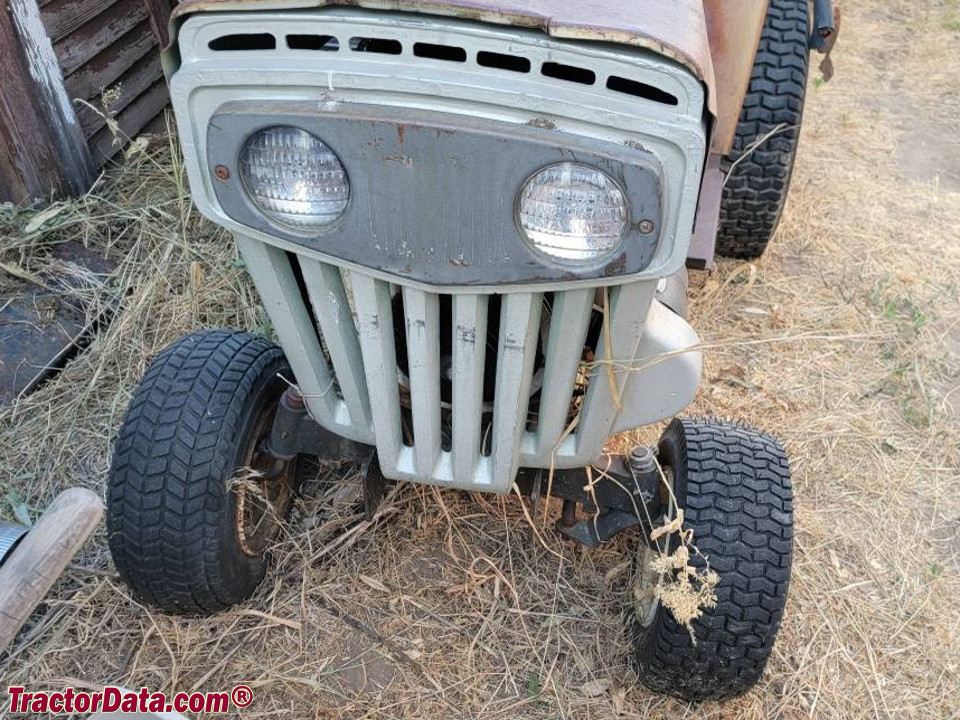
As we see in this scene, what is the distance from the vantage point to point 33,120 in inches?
133

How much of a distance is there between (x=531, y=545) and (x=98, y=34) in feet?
9.58

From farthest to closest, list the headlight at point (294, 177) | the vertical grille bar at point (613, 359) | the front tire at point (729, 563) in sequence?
the front tire at point (729, 563), the vertical grille bar at point (613, 359), the headlight at point (294, 177)

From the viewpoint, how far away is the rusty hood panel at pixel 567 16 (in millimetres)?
1249

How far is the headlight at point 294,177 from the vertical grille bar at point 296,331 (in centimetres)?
16

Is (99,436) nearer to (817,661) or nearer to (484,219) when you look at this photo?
(484,219)

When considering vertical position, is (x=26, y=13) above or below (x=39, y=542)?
above

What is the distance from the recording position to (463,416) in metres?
1.74

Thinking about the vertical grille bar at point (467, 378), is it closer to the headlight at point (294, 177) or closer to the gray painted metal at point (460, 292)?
the gray painted metal at point (460, 292)

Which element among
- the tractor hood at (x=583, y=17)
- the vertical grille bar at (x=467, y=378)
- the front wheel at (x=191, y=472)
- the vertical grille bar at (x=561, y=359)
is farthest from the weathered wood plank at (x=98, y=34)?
the vertical grille bar at (x=561, y=359)

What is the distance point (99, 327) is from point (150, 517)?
1533mm

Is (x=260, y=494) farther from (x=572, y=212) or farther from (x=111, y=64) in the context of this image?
(x=111, y=64)

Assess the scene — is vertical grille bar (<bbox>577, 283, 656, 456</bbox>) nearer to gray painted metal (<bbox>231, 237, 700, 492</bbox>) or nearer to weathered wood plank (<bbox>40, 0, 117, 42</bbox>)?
gray painted metal (<bbox>231, 237, 700, 492</bbox>)

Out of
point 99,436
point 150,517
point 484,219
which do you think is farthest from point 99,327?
point 484,219

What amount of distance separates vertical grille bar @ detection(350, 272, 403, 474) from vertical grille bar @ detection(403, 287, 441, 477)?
4 cm
